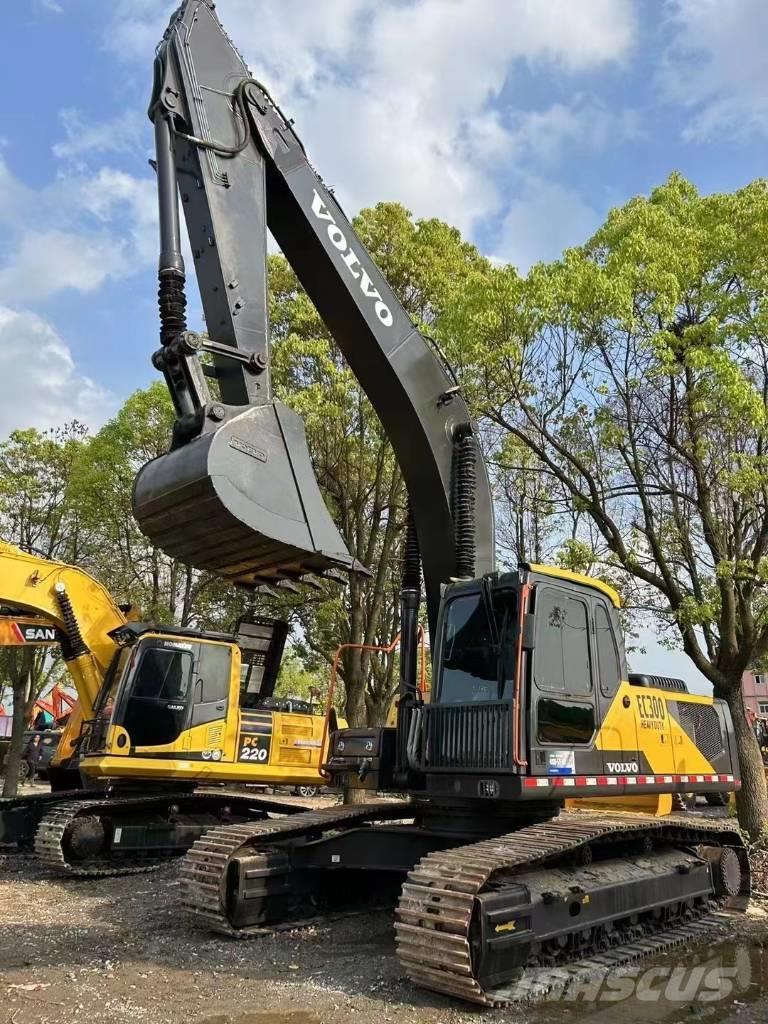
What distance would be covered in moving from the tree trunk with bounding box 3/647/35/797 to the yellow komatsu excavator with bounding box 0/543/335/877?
8494 mm

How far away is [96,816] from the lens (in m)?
11.1

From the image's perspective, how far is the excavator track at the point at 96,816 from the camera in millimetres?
10547

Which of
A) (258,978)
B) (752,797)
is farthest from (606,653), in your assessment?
(752,797)

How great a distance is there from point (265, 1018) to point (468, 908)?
1376 millimetres

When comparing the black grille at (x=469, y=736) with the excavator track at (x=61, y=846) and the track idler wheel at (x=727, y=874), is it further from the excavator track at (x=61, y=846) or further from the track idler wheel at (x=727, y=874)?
the excavator track at (x=61, y=846)

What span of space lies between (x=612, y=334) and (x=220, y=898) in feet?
28.9

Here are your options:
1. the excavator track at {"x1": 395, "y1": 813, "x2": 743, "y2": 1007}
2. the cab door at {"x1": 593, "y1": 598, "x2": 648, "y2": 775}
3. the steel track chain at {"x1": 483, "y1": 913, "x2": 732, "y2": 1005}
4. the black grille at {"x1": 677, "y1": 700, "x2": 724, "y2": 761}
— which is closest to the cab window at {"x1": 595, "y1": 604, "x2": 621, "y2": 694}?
the cab door at {"x1": 593, "y1": 598, "x2": 648, "y2": 775}

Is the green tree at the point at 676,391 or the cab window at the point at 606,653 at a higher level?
the green tree at the point at 676,391

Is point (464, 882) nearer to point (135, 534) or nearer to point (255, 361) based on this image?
point (255, 361)

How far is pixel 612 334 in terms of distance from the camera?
1233cm

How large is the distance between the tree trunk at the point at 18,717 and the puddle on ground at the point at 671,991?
16.7 metres

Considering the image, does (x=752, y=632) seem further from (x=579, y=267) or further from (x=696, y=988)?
(x=696, y=988)

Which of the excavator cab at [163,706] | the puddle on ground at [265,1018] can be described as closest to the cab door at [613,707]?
the puddle on ground at [265,1018]

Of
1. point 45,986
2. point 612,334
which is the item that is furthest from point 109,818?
point 612,334
